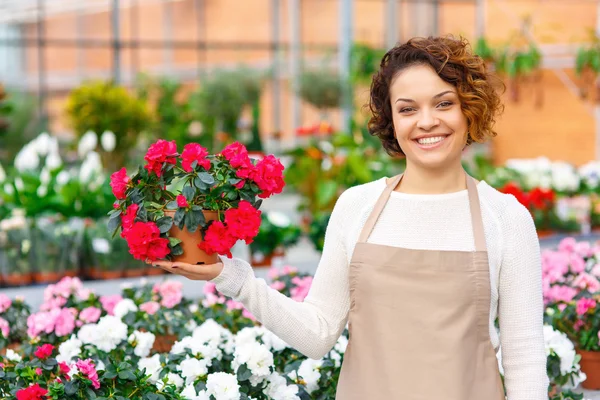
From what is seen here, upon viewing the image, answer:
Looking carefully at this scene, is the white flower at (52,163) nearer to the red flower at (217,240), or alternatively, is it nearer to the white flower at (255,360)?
the white flower at (255,360)

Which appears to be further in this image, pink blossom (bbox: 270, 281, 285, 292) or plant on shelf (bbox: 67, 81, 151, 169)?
plant on shelf (bbox: 67, 81, 151, 169)

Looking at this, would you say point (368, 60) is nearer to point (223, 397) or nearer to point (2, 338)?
point (2, 338)

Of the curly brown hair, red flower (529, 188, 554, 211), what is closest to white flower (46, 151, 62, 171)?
red flower (529, 188, 554, 211)

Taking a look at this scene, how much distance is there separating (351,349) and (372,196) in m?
0.28

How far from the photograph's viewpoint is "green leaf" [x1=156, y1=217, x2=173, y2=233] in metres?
1.70

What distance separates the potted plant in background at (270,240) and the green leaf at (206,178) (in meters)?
3.88

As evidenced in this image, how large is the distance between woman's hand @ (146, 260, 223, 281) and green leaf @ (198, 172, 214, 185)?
0.15m

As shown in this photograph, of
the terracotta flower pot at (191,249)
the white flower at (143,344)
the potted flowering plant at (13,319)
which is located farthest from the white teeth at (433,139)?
the potted flowering plant at (13,319)

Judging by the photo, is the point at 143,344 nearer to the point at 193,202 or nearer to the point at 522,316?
the point at 193,202

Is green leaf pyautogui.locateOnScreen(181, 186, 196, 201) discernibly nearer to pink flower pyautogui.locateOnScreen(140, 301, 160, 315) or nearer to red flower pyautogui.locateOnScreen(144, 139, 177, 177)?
red flower pyautogui.locateOnScreen(144, 139, 177, 177)

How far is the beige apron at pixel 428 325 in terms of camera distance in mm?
1610

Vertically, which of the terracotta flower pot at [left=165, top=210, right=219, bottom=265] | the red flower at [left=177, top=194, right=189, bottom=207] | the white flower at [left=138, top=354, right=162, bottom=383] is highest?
the red flower at [left=177, top=194, right=189, bottom=207]

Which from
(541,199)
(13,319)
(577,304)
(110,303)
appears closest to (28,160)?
(13,319)

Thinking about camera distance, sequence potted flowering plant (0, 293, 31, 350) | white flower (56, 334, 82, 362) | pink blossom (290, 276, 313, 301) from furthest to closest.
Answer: pink blossom (290, 276, 313, 301) < potted flowering plant (0, 293, 31, 350) < white flower (56, 334, 82, 362)
